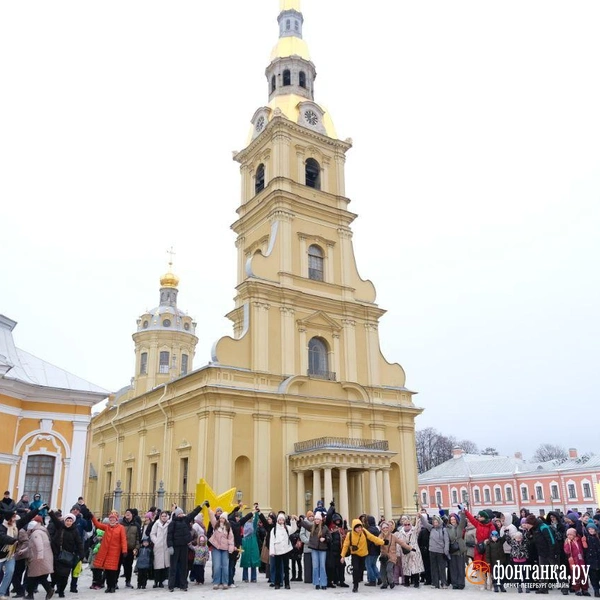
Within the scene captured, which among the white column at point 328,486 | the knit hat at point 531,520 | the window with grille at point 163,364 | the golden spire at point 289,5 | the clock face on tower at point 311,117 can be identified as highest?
the golden spire at point 289,5

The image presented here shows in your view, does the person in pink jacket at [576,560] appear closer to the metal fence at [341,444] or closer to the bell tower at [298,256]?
the metal fence at [341,444]

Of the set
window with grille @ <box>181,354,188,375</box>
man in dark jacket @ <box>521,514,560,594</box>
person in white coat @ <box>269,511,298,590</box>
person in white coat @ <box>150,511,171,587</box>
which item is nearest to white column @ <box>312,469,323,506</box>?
person in white coat @ <box>269,511,298,590</box>

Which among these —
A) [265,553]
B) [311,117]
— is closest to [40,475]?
[265,553]

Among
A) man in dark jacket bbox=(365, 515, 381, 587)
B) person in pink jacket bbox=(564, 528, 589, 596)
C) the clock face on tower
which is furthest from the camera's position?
the clock face on tower

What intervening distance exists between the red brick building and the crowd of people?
4428 cm

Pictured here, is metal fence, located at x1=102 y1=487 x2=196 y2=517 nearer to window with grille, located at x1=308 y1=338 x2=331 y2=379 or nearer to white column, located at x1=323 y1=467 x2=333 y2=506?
white column, located at x1=323 y1=467 x2=333 y2=506

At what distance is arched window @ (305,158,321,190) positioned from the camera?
34312 millimetres

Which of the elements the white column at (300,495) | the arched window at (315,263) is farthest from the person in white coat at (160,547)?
the arched window at (315,263)

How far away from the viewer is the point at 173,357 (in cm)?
5128

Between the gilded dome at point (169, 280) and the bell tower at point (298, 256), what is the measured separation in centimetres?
2220

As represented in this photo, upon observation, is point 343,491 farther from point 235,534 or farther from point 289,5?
point 289,5

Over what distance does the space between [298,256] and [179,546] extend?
20940 mm

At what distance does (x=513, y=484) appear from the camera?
5812 cm

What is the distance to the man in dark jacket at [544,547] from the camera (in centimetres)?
1153
